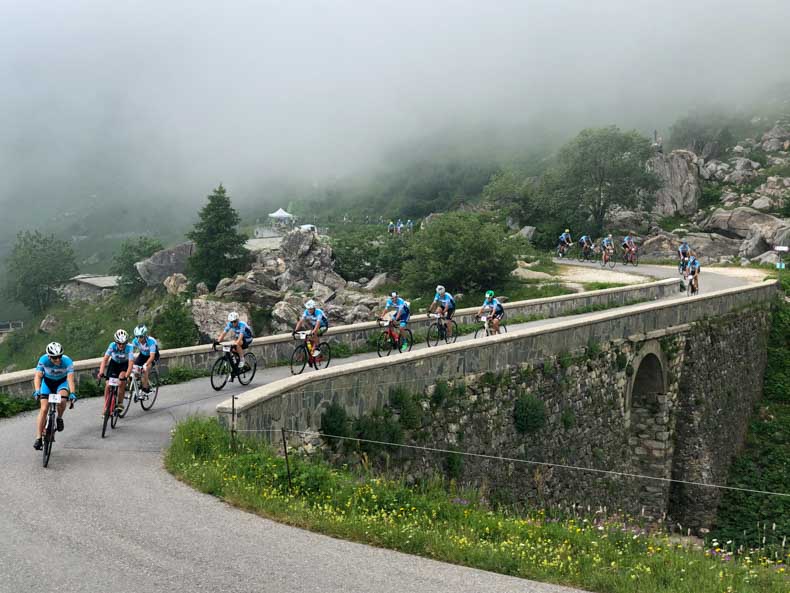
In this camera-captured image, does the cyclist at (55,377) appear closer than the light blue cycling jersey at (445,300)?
Yes

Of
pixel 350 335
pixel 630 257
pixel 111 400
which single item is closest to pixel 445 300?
pixel 350 335

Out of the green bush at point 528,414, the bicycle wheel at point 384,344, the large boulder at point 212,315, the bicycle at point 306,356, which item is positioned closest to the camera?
the green bush at point 528,414

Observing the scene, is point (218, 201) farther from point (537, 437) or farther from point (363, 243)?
point (537, 437)

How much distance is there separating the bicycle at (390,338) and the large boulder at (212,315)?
2928 centimetres

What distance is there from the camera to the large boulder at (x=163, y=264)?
75.8 meters

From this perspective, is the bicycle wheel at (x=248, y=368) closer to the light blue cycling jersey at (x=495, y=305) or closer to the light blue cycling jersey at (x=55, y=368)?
the light blue cycling jersey at (x=55, y=368)

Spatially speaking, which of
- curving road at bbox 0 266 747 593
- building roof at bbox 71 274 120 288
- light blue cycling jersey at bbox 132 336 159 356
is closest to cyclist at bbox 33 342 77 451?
curving road at bbox 0 266 747 593

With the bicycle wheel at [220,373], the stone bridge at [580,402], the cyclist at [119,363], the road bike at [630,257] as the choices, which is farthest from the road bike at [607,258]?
the cyclist at [119,363]

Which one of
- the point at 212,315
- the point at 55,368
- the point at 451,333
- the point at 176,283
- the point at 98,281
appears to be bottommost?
the point at 98,281

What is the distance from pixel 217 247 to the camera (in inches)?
2426

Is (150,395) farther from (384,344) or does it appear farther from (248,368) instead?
(384,344)

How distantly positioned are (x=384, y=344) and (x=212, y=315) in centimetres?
3153

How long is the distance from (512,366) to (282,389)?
6017 millimetres

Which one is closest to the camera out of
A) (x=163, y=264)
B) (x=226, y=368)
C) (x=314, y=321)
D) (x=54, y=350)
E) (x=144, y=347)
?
(x=54, y=350)
